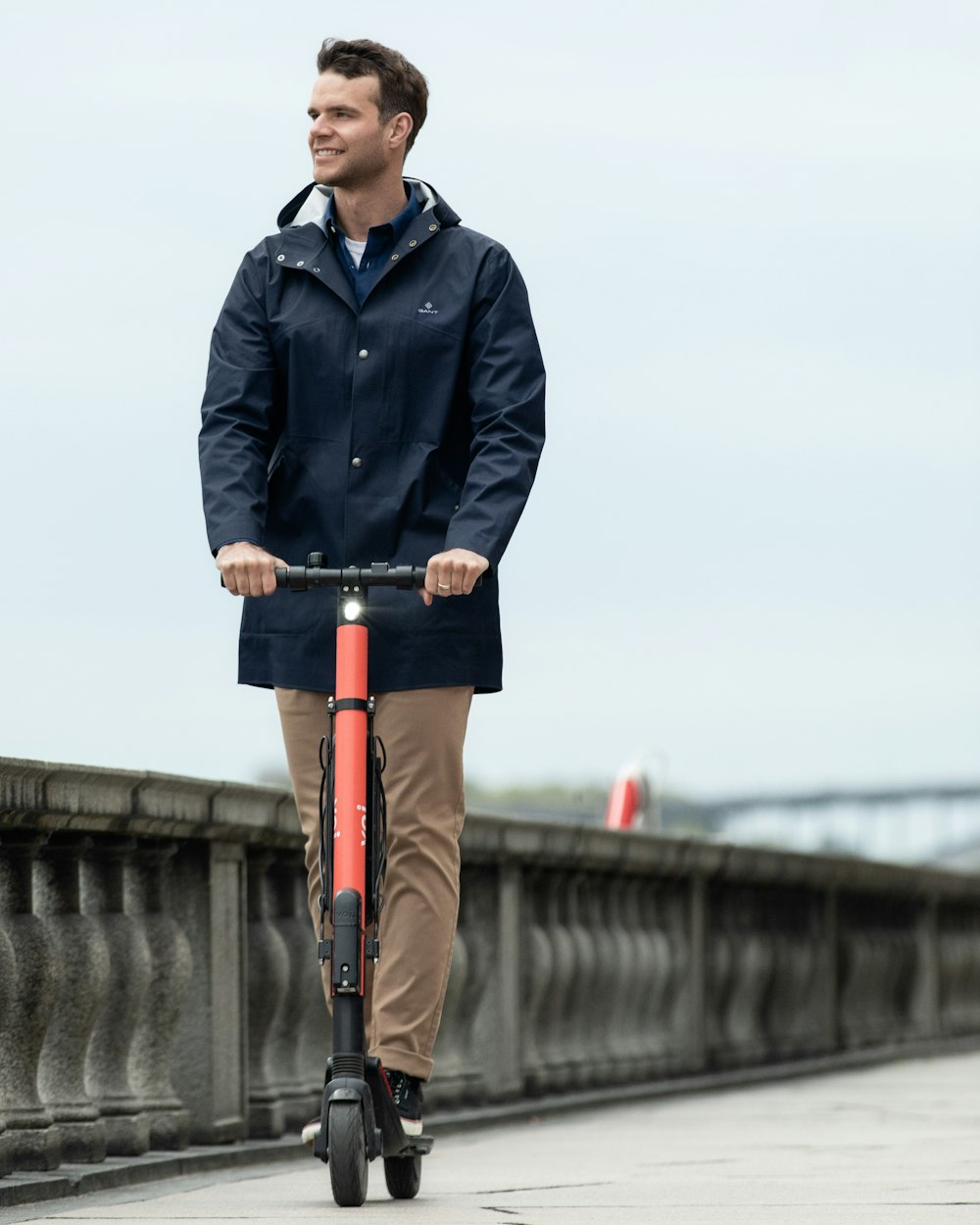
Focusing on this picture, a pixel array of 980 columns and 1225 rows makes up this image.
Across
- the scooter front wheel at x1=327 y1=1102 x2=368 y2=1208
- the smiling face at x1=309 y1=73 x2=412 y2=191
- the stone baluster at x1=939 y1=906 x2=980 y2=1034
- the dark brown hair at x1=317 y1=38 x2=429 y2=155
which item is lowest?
the stone baluster at x1=939 y1=906 x2=980 y2=1034

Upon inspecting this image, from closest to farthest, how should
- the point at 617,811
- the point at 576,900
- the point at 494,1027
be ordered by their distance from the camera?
the point at 494,1027 → the point at 576,900 → the point at 617,811

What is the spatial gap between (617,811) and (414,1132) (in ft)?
73.0

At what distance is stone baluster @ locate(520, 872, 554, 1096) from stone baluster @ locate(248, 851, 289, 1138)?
2.25 m

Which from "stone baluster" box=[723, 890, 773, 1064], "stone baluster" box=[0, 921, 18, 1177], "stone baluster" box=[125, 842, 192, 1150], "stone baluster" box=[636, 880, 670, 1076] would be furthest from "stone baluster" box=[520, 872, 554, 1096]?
"stone baluster" box=[0, 921, 18, 1177]

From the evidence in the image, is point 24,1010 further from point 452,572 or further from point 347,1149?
point 452,572

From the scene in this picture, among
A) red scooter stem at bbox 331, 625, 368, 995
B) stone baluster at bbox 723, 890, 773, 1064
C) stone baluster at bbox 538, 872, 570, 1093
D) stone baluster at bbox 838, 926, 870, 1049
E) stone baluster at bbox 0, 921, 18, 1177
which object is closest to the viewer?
red scooter stem at bbox 331, 625, 368, 995

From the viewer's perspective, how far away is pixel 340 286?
5383 millimetres

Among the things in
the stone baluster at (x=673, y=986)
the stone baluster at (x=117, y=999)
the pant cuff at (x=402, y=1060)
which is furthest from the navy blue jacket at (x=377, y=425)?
the stone baluster at (x=673, y=986)

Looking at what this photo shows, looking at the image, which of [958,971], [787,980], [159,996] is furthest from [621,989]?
[958,971]

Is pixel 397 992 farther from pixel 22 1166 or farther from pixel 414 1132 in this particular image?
pixel 22 1166

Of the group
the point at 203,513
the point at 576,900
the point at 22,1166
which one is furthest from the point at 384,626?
the point at 576,900

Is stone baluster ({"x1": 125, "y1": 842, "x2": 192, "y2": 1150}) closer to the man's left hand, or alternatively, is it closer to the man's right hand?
the man's right hand

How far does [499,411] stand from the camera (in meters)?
5.32

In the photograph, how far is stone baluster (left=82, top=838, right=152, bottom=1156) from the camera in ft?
21.0
